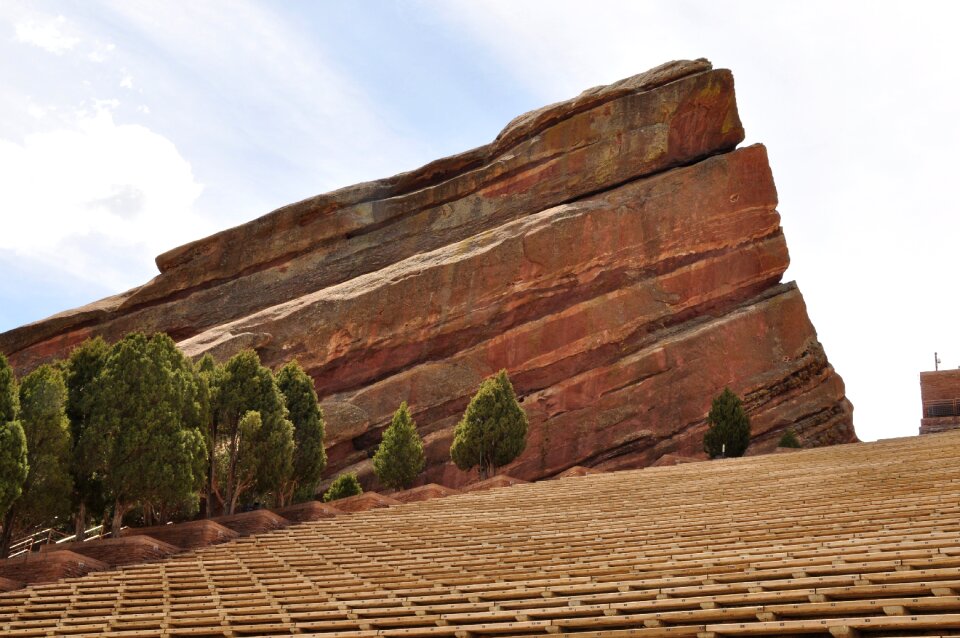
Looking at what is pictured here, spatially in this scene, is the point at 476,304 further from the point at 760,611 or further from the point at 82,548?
the point at 760,611

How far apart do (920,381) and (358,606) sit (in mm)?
28859

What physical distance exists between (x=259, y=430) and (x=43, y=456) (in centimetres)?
538

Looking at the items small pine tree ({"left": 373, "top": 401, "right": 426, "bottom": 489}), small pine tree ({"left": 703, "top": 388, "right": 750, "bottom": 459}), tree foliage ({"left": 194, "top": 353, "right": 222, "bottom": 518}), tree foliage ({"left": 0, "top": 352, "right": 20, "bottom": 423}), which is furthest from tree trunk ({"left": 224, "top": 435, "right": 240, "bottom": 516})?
small pine tree ({"left": 703, "top": 388, "right": 750, "bottom": 459})

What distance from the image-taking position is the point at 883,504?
495 inches

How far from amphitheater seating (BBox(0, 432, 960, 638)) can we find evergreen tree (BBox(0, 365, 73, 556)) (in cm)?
221

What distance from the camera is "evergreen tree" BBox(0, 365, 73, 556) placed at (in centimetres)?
1711

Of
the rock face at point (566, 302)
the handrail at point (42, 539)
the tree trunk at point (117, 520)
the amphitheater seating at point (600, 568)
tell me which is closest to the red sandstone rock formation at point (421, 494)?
the amphitheater seating at point (600, 568)

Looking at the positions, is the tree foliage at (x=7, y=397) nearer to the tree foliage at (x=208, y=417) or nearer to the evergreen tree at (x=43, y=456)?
the evergreen tree at (x=43, y=456)

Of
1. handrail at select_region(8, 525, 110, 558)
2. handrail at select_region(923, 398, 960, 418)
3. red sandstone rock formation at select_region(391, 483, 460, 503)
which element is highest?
handrail at select_region(923, 398, 960, 418)

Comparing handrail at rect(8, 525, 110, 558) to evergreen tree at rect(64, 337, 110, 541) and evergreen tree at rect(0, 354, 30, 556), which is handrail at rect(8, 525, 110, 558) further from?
evergreen tree at rect(0, 354, 30, 556)

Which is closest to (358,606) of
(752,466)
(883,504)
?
(883,504)

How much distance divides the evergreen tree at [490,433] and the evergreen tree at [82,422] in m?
9.59

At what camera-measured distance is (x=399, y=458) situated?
84.1ft

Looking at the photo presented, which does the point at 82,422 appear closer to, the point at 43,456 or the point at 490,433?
the point at 43,456
